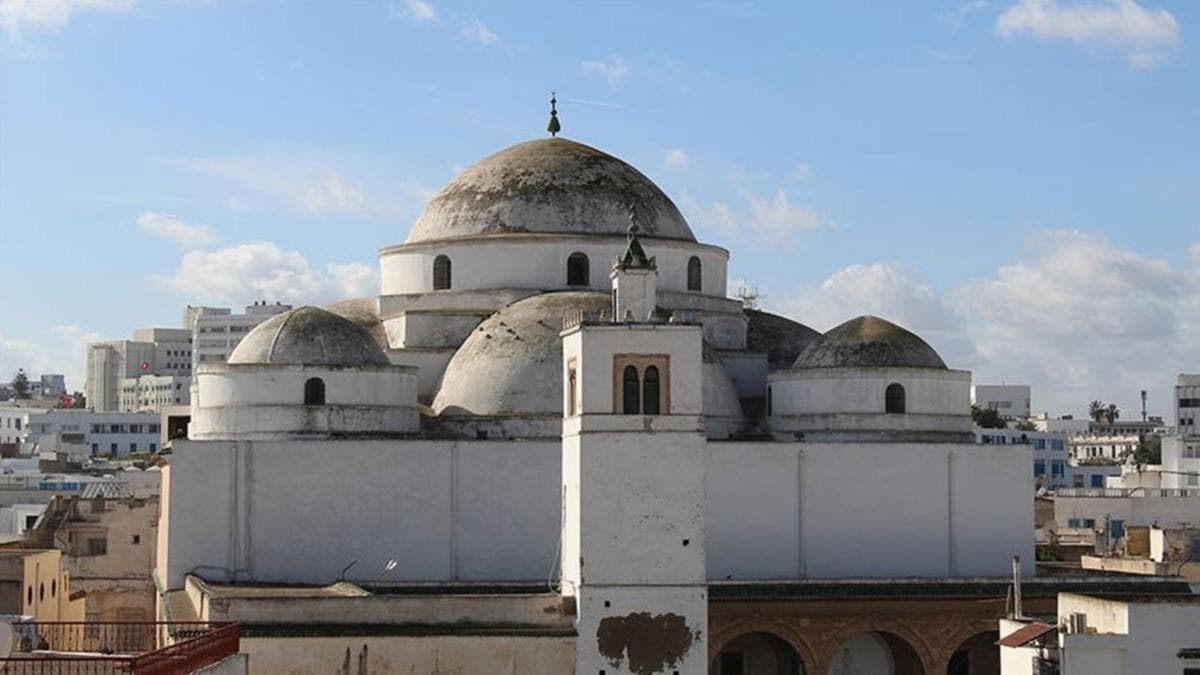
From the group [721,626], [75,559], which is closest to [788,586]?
[721,626]

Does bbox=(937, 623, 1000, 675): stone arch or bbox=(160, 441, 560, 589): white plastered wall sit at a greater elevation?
bbox=(160, 441, 560, 589): white plastered wall

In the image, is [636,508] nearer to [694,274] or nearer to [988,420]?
[694,274]

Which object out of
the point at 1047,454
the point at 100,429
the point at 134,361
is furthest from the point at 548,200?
the point at 134,361

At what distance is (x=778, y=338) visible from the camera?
4612 cm

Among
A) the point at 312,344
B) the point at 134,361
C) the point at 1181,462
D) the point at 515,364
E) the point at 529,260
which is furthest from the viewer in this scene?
the point at 134,361

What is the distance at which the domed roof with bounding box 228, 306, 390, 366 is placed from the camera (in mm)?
39719

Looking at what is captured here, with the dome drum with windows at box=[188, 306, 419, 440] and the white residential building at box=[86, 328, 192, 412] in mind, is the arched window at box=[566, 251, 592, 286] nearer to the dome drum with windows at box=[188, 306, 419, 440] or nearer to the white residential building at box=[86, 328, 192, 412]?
the dome drum with windows at box=[188, 306, 419, 440]

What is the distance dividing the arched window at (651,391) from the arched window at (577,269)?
9.36 m

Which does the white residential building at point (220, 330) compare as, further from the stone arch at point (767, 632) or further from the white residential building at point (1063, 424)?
the stone arch at point (767, 632)

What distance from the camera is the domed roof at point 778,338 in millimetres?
45438

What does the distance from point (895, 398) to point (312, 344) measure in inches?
463

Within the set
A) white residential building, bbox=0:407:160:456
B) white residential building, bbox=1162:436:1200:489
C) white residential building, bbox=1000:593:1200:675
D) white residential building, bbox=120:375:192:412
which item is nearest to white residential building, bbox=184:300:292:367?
white residential building, bbox=120:375:192:412

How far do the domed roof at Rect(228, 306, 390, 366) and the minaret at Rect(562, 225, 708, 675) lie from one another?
640 centimetres

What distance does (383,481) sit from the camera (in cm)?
3906
